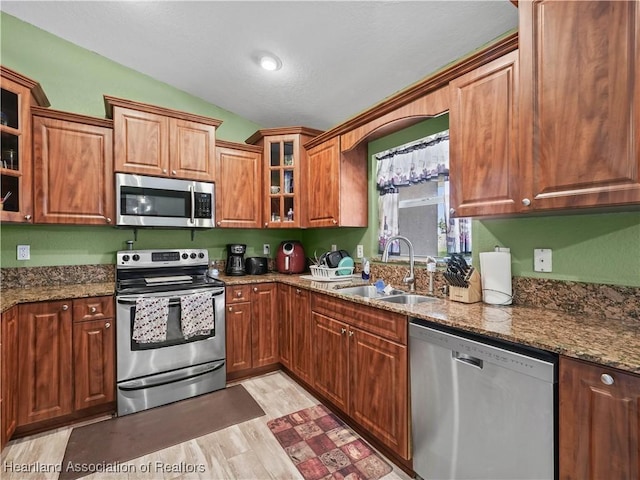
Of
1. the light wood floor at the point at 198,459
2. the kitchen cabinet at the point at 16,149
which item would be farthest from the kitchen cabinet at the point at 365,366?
the kitchen cabinet at the point at 16,149

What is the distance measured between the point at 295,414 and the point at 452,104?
231cm

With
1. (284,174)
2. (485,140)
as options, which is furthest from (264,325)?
(485,140)

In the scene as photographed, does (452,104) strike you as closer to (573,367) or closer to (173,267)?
(573,367)

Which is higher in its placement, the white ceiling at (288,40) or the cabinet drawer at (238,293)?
the white ceiling at (288,40)

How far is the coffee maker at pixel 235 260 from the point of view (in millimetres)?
3301

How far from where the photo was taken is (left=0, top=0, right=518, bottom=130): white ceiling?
6.26ft

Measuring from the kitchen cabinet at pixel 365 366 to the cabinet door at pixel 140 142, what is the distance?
180cm

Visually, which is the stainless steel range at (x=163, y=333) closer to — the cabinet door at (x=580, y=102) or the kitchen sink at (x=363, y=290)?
the kitchen sink at (x=363, y=290)

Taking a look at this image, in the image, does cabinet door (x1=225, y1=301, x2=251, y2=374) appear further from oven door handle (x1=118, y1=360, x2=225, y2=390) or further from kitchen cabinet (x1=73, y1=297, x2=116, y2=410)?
kitchen cabinet (x1=73, y1=297, x2=116, y2=410)

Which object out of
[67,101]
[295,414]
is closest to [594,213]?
[295,414]

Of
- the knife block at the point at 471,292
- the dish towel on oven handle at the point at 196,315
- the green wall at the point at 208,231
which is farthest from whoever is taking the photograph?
the dish towel on oven handle at the point at 196,315

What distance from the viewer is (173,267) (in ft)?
9.71

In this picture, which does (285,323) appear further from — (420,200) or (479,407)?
(479,407)

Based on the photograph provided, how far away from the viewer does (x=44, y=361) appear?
2.09 meters
